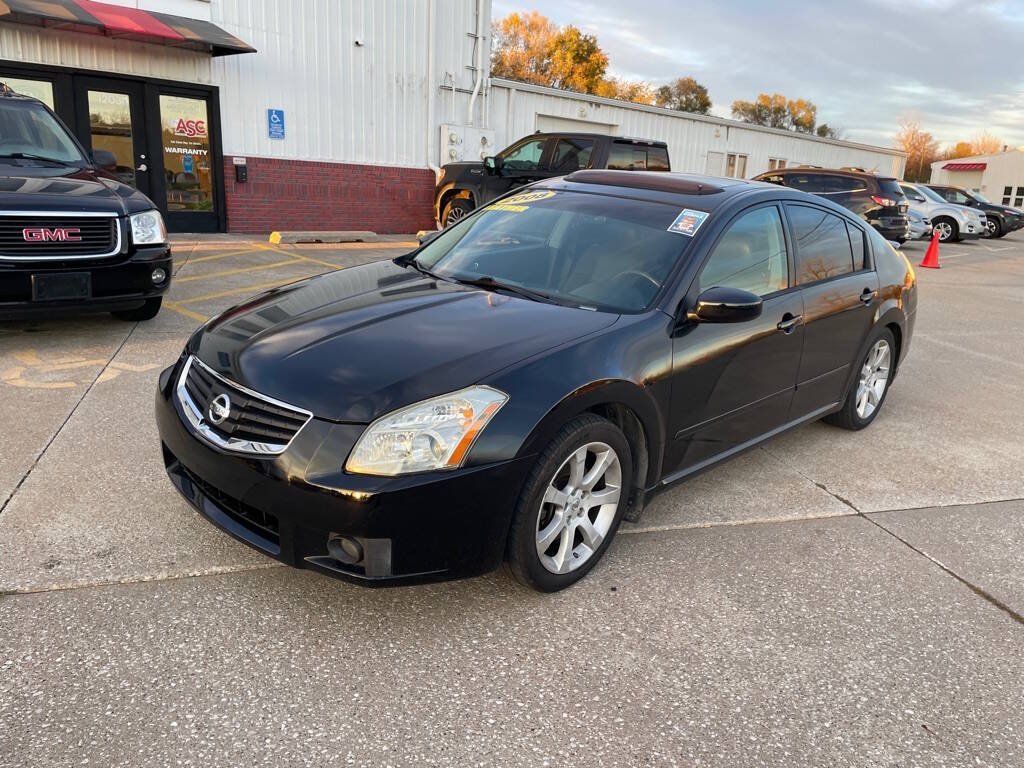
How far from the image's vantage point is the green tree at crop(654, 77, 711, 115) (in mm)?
60219

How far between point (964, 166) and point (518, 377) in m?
68.8

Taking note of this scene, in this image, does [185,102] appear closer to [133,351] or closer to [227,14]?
[227,14]

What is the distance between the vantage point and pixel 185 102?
1259 centimetres

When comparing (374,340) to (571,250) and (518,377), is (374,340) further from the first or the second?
(571,250)

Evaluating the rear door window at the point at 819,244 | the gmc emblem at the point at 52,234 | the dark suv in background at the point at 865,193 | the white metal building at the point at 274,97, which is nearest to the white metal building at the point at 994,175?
the dark suv in background at the point at 865,193

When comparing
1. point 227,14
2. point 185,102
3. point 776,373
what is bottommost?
point 776,373

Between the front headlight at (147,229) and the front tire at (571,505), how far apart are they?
4.48 meters

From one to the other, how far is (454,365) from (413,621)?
36.2 inches

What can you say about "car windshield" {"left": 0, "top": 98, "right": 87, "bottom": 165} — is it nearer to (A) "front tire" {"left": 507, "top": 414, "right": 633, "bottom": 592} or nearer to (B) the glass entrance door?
(B) the glass entrance door

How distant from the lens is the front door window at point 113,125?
1184 centimetres

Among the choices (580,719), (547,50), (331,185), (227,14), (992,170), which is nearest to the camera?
(580,719)

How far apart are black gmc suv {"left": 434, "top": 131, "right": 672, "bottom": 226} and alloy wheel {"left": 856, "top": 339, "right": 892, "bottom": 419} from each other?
7.89 meters

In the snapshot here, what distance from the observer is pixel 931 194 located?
874 inches

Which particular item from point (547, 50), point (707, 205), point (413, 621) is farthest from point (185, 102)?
point (547, 50)
